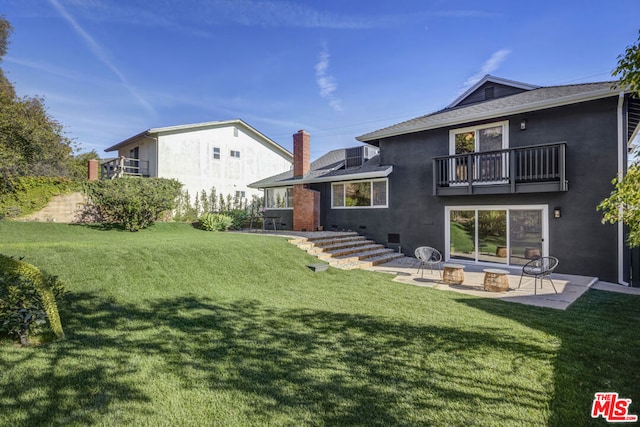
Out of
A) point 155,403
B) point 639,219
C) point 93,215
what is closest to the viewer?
point 155,403

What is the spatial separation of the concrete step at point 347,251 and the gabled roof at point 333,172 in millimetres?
2986

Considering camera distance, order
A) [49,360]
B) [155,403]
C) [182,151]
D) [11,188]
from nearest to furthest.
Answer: [155,403] < [49,360] < [11,188] < [182,151]

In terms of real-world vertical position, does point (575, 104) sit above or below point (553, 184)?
above

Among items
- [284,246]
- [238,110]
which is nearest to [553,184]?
[284,246]

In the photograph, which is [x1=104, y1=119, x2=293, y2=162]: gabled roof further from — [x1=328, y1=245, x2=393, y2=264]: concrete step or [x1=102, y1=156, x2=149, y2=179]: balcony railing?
[x1=328, y1=245, x2=393, y2=264]: concrete step

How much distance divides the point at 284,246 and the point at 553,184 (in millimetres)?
8440

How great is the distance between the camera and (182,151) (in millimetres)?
19500

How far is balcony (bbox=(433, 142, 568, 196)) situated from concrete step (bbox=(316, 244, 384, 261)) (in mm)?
3233

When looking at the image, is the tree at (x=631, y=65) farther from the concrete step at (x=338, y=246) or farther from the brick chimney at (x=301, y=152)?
the brick chimney at (x=301, y=152)

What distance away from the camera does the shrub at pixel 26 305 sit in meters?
3.58

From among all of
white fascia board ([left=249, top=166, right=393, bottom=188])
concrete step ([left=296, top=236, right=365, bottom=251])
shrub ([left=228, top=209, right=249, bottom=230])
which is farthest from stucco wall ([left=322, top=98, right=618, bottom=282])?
shrub ([left=228, top=209, right=249, bottom=230])

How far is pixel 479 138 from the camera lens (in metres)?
10.7

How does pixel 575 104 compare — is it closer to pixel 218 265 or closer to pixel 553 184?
pixel 553 184

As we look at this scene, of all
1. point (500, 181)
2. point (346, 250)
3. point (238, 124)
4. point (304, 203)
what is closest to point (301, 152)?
point (304, 203)
